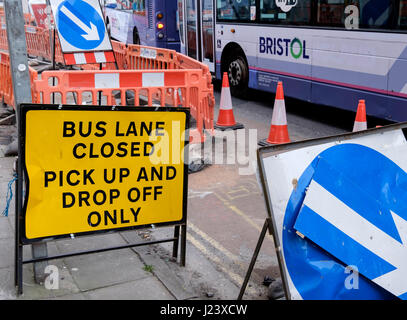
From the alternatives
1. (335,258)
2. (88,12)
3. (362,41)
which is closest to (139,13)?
(88,12)

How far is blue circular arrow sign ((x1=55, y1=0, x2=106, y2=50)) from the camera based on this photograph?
940 cm

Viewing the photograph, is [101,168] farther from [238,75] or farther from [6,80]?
[238,75]

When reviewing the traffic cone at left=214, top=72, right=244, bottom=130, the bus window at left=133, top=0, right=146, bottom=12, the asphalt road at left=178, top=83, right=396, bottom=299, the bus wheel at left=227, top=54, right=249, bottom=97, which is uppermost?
the bus window at left=133, top=0, right=146, bottom=12

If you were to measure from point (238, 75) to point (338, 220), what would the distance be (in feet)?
28.9

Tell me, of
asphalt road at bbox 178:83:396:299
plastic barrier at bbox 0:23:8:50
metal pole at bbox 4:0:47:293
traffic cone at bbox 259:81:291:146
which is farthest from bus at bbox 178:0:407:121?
plastic barrier at bbox 0:23:8:50

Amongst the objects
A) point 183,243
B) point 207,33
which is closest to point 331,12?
point 207,33

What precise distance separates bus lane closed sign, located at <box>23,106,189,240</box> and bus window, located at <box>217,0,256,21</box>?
24.1ft

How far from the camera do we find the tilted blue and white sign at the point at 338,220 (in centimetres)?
328

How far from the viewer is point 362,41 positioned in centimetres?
853

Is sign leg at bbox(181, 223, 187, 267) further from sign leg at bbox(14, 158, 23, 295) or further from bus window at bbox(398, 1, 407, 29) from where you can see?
bus window at bbox(398, 1, 407, 29)

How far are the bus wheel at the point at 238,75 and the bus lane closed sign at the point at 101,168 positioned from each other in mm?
7650

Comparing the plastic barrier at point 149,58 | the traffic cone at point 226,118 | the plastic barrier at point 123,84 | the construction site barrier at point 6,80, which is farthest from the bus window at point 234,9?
the construction site barrier at point 6,80

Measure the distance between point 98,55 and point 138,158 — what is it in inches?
229

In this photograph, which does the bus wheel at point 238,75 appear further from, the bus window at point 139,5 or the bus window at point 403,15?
the bus window at point 139,5
